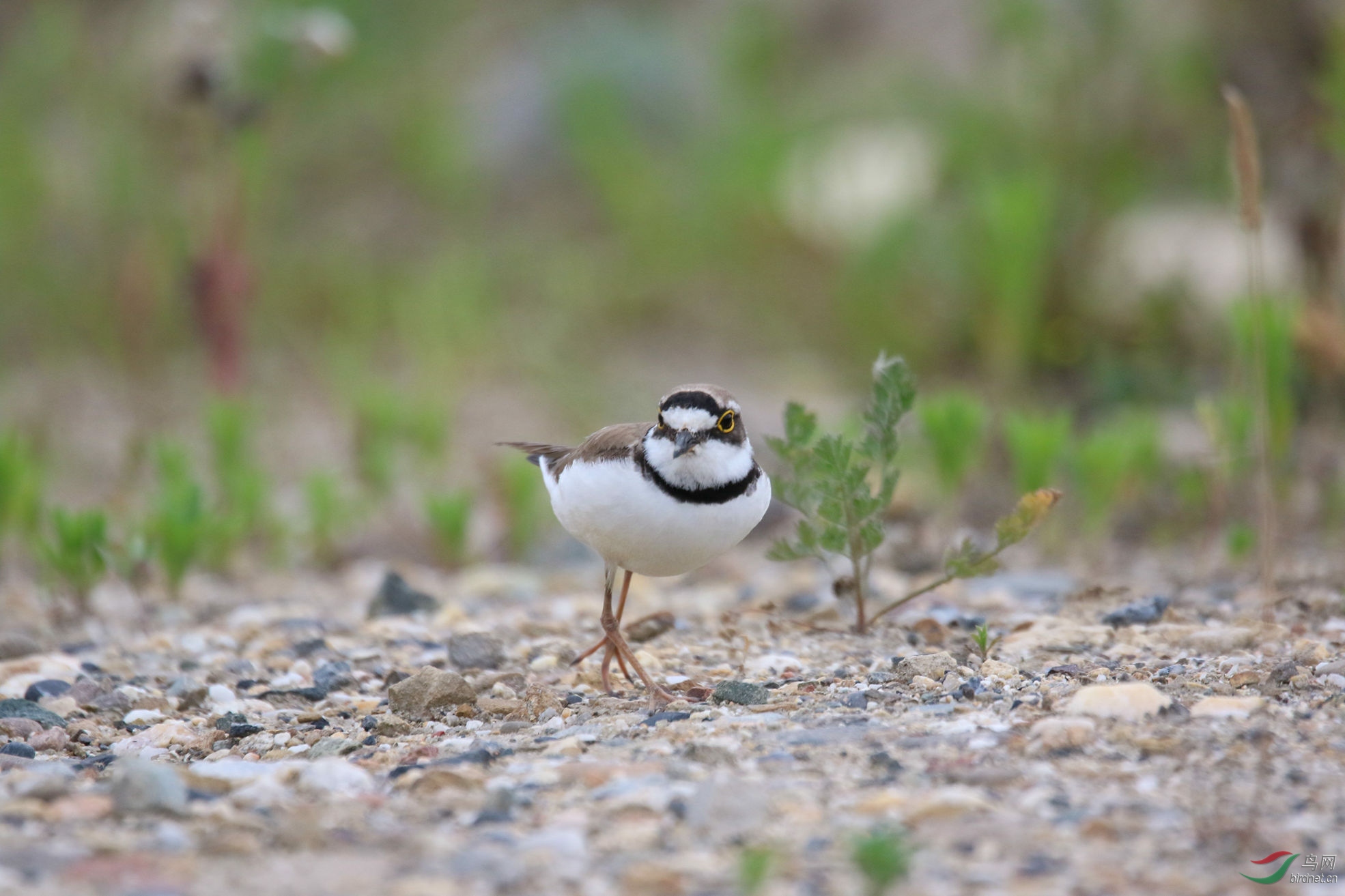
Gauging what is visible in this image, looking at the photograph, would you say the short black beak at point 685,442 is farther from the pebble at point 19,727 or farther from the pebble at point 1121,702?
the pebble at point 19,727

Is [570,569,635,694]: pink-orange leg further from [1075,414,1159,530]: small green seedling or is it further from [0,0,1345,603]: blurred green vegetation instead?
[1075,414,1159,530]: small green seedling

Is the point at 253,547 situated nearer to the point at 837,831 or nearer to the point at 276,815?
the point at 276,815

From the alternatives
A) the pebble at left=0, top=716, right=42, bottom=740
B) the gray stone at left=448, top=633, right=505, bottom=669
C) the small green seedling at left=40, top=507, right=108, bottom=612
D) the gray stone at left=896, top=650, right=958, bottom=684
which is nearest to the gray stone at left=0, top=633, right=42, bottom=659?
the small green seedling at left=40, top=507, right=108, bottom=612

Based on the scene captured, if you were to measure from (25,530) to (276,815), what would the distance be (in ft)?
9.30

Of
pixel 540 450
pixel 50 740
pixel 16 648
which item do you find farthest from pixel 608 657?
pixel 16 648

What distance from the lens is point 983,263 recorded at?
6.17 meters

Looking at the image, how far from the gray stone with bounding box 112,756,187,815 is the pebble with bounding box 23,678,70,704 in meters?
1.10

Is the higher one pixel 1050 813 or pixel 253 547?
pixel 253 547

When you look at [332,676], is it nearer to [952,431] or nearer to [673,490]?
[673,490]

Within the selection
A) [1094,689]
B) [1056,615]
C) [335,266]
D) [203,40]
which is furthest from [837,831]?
[335,266]

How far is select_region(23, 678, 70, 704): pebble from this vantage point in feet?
11.7

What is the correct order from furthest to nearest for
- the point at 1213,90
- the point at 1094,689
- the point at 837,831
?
the point at 1213,90 → the point at 1094,689 → the point at 837,831

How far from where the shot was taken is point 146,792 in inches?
102

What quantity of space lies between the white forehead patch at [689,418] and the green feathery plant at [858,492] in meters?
0.49
